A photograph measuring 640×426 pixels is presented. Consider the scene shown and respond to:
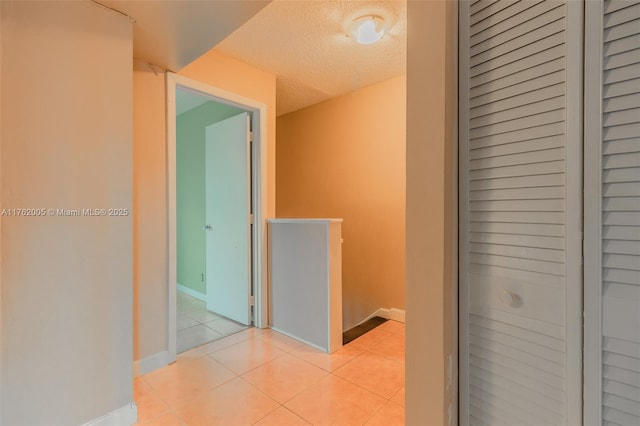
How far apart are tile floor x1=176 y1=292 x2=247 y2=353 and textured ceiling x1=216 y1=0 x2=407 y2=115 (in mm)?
2515

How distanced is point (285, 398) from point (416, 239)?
1.42 metres

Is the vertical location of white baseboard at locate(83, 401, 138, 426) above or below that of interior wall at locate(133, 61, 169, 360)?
below

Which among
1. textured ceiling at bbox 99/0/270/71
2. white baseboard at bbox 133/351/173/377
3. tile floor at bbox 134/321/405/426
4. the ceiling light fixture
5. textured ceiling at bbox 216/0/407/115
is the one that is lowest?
tile floor at bbox 134/321/405/426

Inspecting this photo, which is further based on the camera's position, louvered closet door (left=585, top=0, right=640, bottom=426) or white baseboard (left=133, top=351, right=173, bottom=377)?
white baseboard (left=133, top=351, right=173, bottom=377)

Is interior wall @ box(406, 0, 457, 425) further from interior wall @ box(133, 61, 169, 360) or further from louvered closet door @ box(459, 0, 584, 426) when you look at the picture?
interior wall @ box(133, 61, 169, 360)

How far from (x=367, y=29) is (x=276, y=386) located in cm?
249

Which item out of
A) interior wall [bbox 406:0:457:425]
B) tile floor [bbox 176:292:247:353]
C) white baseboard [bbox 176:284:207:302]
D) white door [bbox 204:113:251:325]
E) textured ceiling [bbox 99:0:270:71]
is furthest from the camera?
white baseboard [bbox 176:284:207:302]

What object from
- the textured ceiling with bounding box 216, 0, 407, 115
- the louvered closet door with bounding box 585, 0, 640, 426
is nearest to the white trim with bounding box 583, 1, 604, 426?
the louvered closet door with bounding box 585, 0, 640, 426

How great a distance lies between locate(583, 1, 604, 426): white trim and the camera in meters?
0.62

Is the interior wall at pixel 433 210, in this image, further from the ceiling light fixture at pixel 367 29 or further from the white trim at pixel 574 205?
the ceiling light fixture at pixel 367 29

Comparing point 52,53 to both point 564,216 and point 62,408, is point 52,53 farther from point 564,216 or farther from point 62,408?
point 564,216

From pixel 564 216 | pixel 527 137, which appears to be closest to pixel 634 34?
pixel 527 137

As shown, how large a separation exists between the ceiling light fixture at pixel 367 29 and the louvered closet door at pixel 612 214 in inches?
61.0

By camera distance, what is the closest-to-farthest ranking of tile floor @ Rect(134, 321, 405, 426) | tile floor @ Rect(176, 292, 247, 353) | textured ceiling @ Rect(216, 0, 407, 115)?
tile floor @ Rect(134, 321, 405, 426)
textured ceiling @ Rect(216, 0, 407, 115)
tile floor @ Rect(176, 292, 247, 353)
